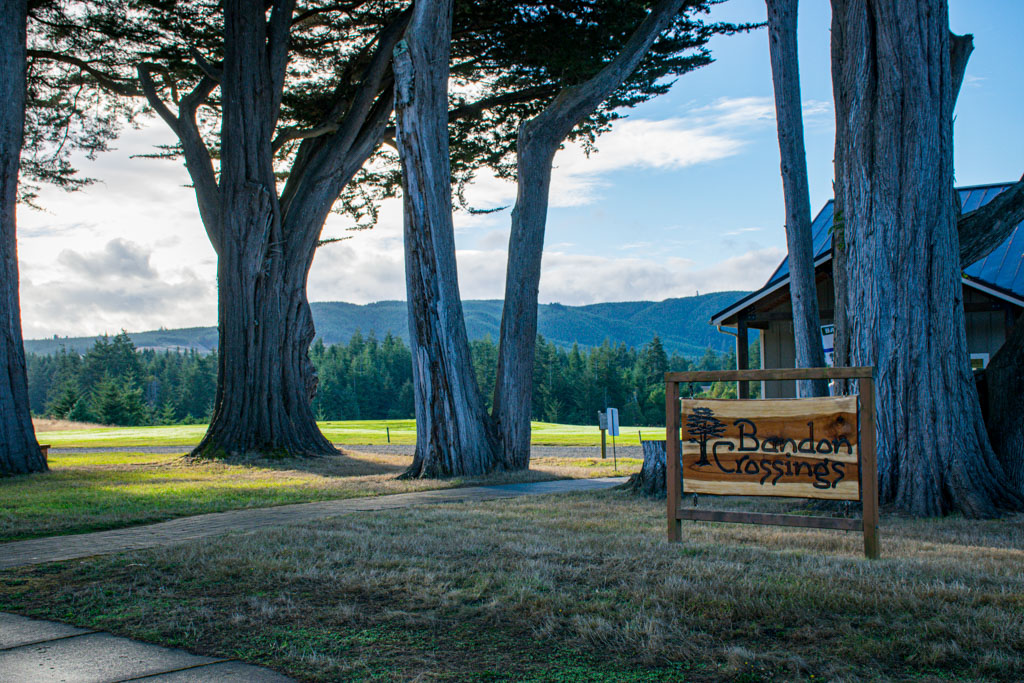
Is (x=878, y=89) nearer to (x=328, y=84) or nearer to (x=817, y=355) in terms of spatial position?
(x=817, y=355)

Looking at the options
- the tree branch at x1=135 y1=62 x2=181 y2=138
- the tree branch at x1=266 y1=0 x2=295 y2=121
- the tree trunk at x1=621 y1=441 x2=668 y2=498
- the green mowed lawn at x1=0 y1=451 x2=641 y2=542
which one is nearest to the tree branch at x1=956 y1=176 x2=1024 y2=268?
the tree trunk at x1=621 y1=441 x2=668 y2=498

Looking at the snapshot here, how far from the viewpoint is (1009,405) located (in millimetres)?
8234

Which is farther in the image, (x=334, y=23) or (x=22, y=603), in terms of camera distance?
(x=334, y=23)

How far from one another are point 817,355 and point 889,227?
14.0ft

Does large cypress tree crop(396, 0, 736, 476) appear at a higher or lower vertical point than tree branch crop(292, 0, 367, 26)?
lower

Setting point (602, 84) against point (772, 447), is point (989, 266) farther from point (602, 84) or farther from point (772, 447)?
point (772, 447)

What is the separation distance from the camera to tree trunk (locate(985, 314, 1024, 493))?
800 centimetres

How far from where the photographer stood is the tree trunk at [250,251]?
57.5ft

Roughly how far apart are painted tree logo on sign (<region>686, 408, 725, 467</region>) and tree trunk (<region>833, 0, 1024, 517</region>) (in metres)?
2.90

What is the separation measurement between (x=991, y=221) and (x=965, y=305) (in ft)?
31.6

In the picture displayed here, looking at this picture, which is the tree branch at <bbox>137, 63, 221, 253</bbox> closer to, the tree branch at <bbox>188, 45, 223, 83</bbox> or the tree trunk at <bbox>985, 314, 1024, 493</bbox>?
the tree branch at <bbox>188, 45, 223, 83</bbox>

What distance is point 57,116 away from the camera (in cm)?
2073

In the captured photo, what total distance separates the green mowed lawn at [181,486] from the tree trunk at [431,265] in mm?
804

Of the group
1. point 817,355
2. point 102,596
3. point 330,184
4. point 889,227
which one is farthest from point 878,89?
point 330,184
